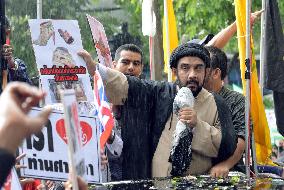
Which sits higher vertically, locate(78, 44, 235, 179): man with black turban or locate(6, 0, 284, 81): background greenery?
locate(6, 0, 284, 81): background greenery

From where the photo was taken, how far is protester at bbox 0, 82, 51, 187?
2.13 meters

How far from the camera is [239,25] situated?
7484mm

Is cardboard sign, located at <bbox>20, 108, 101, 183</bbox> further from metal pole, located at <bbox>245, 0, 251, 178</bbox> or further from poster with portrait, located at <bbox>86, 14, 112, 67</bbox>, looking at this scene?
metal pole, located at <bbox>245, 0, 251, 178</bbox>

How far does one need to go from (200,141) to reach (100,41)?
1.11 metres

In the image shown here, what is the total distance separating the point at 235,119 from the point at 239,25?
115cm

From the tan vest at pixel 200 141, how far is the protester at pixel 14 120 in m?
3.36

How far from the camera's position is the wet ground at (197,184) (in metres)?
4.81

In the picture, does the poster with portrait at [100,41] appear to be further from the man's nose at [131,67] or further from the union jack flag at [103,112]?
the man's nose at [131,67]

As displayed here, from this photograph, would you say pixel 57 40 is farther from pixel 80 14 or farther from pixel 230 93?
pixel 80 14

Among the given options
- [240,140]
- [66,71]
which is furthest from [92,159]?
[240,140]

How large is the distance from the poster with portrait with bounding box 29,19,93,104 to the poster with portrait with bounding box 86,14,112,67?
1.00 ft

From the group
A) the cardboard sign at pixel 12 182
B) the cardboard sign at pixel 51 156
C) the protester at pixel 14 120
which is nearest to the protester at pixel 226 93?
the cardboard sign at pixel 51 156

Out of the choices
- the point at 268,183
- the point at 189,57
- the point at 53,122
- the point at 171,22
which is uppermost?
the point at 171,22

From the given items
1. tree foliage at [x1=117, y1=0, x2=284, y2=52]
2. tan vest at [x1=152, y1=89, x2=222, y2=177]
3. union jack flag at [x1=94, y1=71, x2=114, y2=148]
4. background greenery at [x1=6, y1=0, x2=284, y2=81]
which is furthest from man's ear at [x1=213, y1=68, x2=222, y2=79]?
tree foliage at [x1=117, y1=0, x2=284, y2=52]
